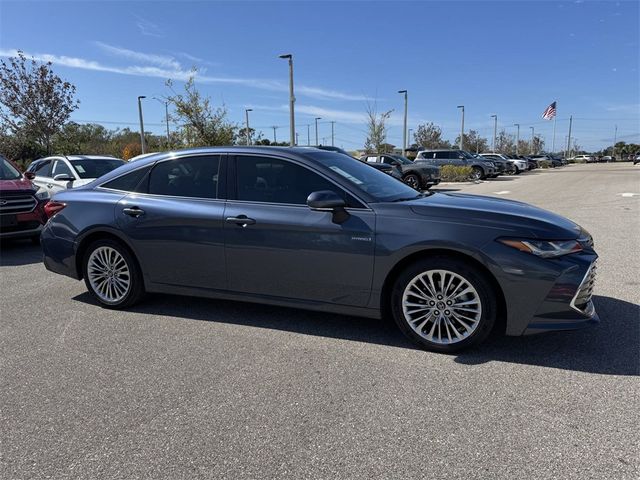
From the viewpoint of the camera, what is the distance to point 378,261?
3814mm

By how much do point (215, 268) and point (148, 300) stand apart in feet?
4.42

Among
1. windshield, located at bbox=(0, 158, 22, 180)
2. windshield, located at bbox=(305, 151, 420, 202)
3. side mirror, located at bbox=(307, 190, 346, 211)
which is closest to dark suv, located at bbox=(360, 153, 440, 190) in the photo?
windshield, located at bbox=(0, 158, 22, 180)

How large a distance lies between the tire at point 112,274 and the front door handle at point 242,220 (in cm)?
129

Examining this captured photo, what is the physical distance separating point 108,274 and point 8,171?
5702mm

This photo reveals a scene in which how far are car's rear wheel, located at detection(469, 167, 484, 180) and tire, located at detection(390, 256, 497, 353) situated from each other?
91.8 feet

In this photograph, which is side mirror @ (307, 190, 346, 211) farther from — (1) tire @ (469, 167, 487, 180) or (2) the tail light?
(1) tire @ (469, 167, 487, 180)

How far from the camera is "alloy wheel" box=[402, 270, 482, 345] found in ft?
12.0

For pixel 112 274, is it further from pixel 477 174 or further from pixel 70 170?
pixel 477 174

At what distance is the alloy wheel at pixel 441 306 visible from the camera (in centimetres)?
365

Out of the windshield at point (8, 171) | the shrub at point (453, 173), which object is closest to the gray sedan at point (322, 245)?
the windshield at point (8, 171)

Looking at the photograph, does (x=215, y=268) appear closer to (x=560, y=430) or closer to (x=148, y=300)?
(x=148, y=300)

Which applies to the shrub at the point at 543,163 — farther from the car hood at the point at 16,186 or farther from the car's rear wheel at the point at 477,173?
the car hood at the point at 16,186

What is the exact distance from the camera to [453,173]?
28656 mm

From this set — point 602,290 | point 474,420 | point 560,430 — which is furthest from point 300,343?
point 602,290
